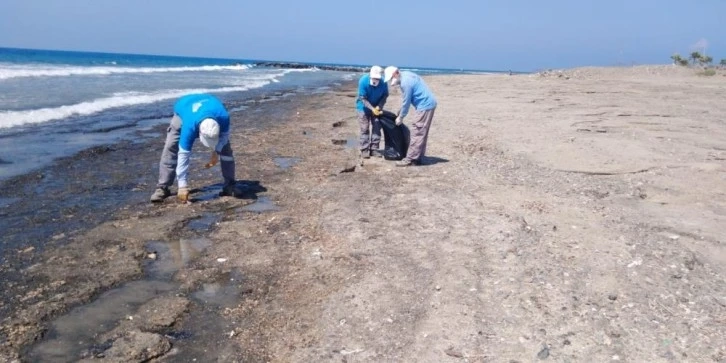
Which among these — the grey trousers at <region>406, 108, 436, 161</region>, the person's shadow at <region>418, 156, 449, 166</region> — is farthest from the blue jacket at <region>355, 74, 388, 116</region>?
the person's shadow at <region>418, 156, 449, 166</region>

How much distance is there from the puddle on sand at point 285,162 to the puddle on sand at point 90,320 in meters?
4.40

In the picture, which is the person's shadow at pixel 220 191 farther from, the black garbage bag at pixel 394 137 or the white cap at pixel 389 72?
the white cap at pixel 389 72

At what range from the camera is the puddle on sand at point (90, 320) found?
3312mm

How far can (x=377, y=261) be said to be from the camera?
4.66 m

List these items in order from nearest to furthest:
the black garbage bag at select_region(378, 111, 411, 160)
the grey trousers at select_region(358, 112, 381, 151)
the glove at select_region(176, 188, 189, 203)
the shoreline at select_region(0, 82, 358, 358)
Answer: the shoreline at select_region(0, 82, 358, 358) → the glove at select_region(176, 188, 189, 203) → the black garbage bag at select_region(378, 111, 411, 160) → the grey trousers at select_region(358, 112, 381, 151)

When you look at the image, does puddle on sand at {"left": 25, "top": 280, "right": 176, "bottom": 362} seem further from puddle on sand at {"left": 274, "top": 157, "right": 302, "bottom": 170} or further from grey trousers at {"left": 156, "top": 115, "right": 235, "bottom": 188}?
puddle on sand at {"left": 274, "top": 157, "right": 302, "bottom": 170}

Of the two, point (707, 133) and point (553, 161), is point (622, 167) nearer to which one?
point (553, 161)

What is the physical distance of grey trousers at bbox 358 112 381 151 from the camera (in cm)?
887

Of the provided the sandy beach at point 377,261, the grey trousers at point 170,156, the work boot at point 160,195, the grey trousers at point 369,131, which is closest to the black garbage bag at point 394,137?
the grey trousers at point 369,131

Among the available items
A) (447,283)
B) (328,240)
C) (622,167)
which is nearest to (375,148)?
(622,167)

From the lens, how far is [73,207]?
20.0 ft

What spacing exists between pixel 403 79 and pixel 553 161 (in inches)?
99.8

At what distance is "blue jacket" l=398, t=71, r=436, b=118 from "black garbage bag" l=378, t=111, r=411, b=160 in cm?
37

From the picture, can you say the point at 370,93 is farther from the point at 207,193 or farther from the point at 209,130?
the point at 209,130
